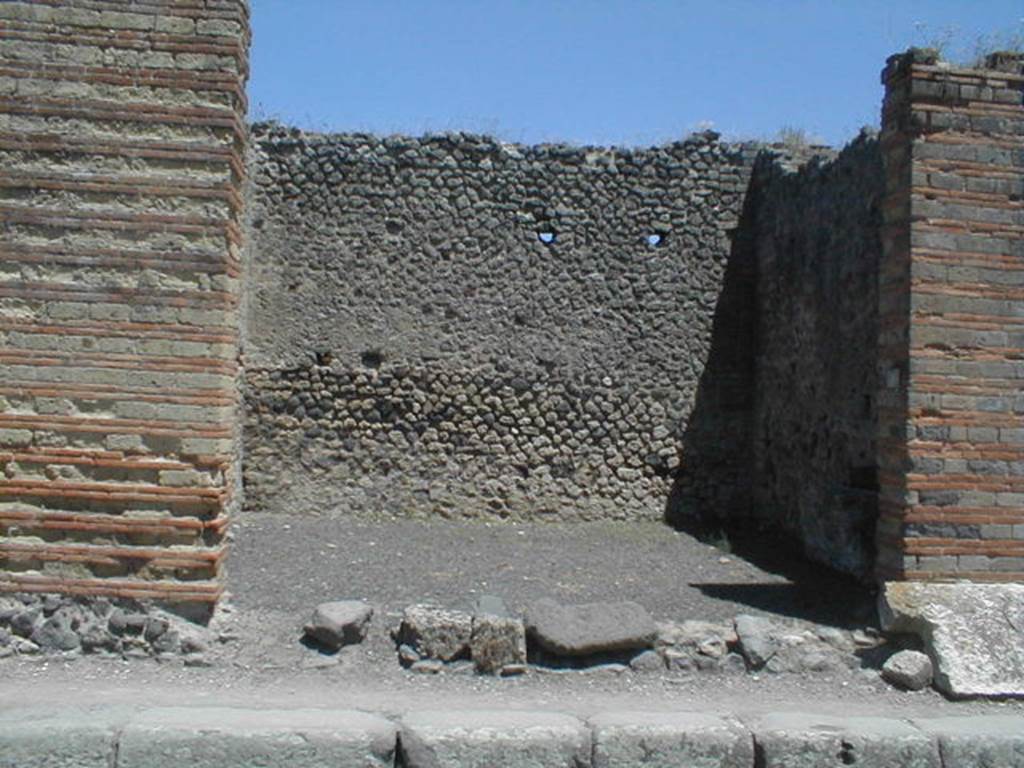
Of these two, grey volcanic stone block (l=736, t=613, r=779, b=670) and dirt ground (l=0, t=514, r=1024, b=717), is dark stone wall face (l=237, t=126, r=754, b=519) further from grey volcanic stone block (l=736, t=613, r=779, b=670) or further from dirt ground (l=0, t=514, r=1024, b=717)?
grey volcanic stone block (l=736, t=613, r=779, b=670)

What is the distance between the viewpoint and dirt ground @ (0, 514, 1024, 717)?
498 centimetres

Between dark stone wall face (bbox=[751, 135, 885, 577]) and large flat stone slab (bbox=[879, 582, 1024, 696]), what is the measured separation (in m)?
3.37

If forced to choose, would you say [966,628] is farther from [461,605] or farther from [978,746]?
[461,605]

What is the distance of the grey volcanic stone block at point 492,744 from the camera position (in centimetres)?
445

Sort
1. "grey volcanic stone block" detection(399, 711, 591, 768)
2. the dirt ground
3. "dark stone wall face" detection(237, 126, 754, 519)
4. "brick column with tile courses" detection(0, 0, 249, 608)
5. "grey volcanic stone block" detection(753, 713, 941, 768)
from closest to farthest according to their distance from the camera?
1. "grey volcanic stone block" detection(399, 711, 591, 768)
2. "grey volcanic stone block" detection(753, 713, 941, 768)
3. the dirt ground
4. "brick column with tile courses" detection(0, 0, 249, 608)
5. "dark stone wall face" detection(237, 126, 754, 519)

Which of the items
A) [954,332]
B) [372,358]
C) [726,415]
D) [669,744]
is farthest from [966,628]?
[372,358]

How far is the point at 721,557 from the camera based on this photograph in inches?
401

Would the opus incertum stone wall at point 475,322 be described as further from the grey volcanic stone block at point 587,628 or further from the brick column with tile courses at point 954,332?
the grey volcanic stone block at point 587,628

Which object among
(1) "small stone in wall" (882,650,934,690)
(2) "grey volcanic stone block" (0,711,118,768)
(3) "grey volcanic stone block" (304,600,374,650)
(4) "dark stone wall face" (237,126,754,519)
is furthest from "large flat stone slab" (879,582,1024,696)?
(4) "dark stone wall face" (237,126,754,519)

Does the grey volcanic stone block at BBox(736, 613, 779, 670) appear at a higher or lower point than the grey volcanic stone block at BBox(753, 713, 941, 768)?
higher

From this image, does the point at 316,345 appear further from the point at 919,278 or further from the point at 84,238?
the point at 919,278

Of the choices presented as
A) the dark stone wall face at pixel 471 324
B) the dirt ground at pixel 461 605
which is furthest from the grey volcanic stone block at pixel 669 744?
the dark stone wall face at pixel 471 324

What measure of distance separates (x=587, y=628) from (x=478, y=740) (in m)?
1.09

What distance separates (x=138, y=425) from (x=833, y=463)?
266 inches
